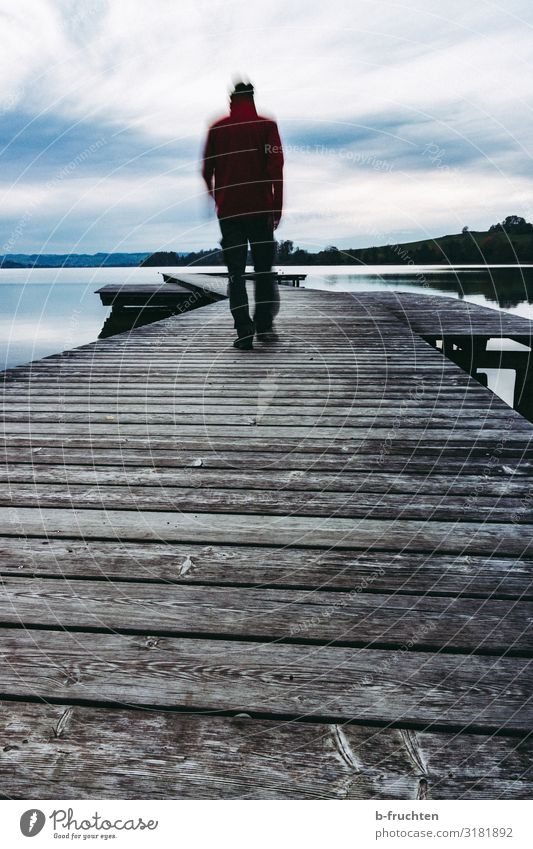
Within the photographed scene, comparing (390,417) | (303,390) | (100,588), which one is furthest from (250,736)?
(303,390)

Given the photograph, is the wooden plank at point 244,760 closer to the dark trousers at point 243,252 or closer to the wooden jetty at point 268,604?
the wooden jetty at point 268,604

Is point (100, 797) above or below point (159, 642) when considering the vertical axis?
below

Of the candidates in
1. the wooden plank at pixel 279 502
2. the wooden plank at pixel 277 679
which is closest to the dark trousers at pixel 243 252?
the wooden plank at pixel 279 502

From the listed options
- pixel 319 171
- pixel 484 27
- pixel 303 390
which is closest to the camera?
pixel 484 27

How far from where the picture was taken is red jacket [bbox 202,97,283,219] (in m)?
4.78

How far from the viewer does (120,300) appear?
50.1 feet

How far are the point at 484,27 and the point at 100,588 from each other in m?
2.80

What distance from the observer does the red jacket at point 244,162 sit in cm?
478

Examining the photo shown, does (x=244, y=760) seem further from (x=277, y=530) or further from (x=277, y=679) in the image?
(x=277, y=530)

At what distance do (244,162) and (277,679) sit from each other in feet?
14.2

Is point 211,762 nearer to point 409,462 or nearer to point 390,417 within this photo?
point 409,462

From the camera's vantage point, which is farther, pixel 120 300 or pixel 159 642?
pixel 120 300

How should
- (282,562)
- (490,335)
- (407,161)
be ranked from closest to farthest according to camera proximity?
(282,562) → (407,161) → (490,335)

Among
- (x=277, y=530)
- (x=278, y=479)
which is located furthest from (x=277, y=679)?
(x=278, y=479)
